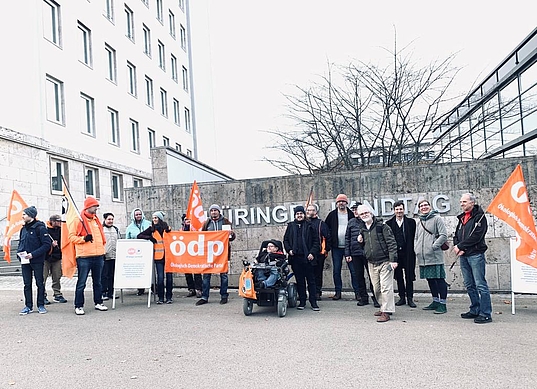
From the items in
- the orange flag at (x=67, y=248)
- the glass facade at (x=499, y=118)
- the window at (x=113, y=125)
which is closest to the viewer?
the orange flag at (x=67, y=248)

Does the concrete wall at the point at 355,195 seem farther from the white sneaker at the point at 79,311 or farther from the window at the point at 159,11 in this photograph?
the window at the point at 159,11

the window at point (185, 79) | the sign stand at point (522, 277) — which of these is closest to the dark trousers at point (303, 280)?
the sign stand at point (522, 277)

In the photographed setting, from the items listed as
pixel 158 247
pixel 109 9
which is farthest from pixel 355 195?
pixel 109 9

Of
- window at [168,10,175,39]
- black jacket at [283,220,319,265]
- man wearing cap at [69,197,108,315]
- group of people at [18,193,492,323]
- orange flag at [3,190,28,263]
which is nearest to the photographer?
group of people at [18,193,492,323]

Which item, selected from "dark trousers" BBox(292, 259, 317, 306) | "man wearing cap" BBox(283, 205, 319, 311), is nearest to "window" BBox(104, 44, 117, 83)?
"man wearing cap" BBox(283, 205, 319, 311)

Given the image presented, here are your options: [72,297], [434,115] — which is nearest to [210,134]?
[434,115]

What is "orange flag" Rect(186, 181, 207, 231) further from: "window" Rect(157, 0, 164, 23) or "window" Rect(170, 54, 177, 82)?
"window" Rect(170, 54, 177, 82)

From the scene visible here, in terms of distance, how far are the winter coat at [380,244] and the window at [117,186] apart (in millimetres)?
20780

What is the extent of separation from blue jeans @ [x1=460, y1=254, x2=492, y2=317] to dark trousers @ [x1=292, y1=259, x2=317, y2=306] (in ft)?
8.50

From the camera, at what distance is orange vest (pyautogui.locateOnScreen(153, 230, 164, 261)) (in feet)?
32.5

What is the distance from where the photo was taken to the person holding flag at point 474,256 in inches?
288

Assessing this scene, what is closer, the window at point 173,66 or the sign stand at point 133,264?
the sign stand at point 133,264

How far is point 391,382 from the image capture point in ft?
15.6

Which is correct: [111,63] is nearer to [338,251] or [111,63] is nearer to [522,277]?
[338,251]
